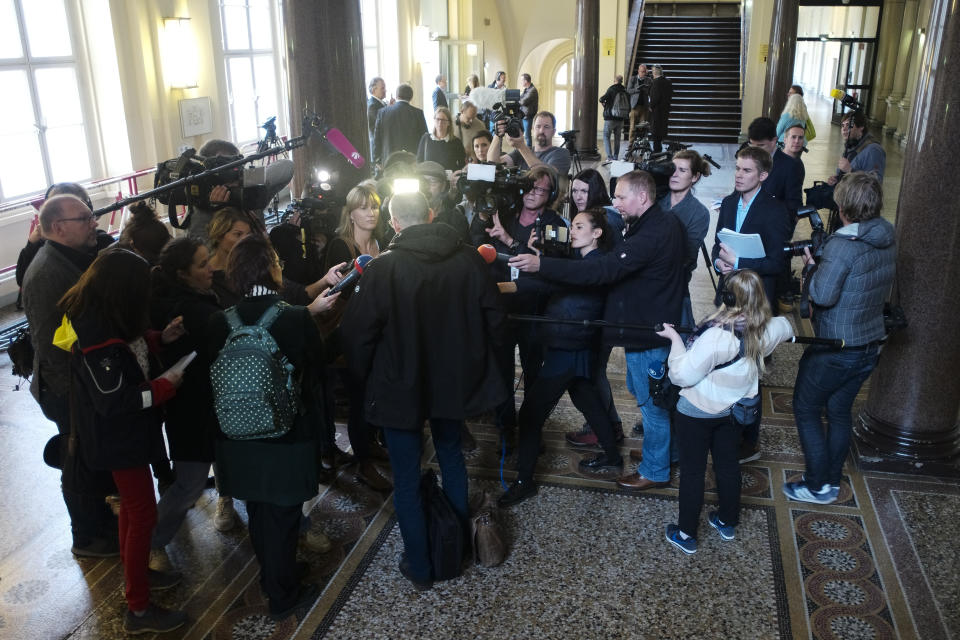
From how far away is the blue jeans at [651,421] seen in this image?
145 inches

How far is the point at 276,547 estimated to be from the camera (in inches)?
114

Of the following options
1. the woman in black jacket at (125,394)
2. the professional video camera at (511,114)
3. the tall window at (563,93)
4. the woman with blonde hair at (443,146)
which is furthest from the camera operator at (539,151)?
the tall window at (563,93)

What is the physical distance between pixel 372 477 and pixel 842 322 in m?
2.21

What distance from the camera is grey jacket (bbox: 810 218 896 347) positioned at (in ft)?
11.0

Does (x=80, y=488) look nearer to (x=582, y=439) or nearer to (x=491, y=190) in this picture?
(x=491, y=190)

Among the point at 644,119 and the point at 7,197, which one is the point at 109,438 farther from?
the point at 644,119

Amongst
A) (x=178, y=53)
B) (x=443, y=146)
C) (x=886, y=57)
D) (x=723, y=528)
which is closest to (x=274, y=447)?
(x=723, y=528)

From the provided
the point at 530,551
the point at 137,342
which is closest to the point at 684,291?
the point at 530,551

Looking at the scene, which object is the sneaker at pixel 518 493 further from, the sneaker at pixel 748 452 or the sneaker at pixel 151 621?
the sneaker at pixel 151 621

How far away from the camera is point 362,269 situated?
3152mm

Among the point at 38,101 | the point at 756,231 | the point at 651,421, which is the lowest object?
the point at 651,421

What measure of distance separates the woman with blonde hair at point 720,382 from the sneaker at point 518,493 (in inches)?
26.4

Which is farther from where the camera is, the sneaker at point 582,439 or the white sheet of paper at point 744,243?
the sneaker at point 582,439

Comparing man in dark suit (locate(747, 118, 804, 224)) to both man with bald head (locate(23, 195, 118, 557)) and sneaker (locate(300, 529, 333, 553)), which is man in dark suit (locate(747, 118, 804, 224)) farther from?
man with bald head (locate(23, 195, 118, 557))
